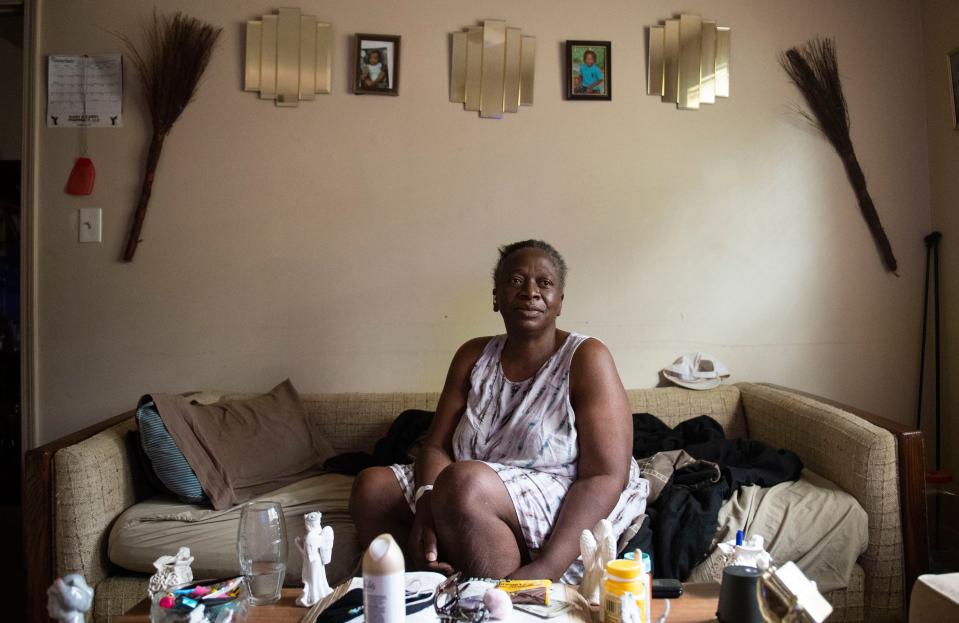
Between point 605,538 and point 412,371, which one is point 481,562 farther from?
point 412,371

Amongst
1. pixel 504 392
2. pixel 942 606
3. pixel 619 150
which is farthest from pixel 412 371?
pixel 942 606

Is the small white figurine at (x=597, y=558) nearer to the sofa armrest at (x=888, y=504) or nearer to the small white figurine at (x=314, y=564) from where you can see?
the small white figurine at (x=314, y=564)

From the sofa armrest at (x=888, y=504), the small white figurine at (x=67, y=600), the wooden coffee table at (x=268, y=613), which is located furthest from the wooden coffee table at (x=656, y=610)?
the sofa armrest at (x=888, y=504)

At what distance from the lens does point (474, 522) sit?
4.97 feet

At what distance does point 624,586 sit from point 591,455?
2.00 ft

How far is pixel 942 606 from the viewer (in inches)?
48.1

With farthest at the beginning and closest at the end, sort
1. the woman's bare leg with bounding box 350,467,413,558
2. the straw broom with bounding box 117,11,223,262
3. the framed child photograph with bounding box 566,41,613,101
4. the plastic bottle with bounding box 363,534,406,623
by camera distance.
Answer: the framed child photograph with bounding box 566,41,613,101, the straw broom with bounding box 117,11,223,262, the woman's bare leg with bounding box 350,467,413,558, the plastic bottle with bounding box 363,534,406,623

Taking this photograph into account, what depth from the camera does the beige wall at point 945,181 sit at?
259 cm

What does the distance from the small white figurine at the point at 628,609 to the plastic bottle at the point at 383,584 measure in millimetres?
360

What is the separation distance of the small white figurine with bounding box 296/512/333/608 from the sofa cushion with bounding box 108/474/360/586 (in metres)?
0.46

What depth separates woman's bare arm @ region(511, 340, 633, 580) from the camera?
5.09 feet

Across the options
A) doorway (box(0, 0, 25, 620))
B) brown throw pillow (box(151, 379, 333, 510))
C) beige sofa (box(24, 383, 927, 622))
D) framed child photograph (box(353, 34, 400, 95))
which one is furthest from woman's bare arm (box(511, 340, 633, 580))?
doorway (box(0, 0, 25, 620))

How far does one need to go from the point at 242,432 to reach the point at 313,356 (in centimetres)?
50

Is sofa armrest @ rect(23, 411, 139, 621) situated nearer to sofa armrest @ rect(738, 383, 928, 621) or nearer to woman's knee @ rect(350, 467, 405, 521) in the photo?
woman's knee @ rect(350, 467, 405, 521)
